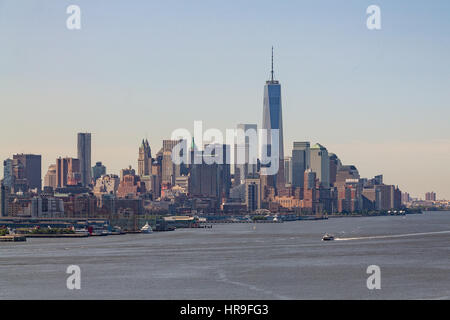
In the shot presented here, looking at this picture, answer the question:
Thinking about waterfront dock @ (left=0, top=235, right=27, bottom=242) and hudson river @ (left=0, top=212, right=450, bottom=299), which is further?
waterfront dock @ (left=0, top=235, right=27, bottom=242)

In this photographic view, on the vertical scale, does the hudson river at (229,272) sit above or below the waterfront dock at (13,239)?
above

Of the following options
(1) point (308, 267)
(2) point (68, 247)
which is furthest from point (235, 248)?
(1) point (308, 267)

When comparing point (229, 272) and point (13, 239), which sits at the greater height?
point (229, 272)

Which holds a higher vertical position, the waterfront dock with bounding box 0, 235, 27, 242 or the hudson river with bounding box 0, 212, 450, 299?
the hudson river with bounding box 0, 212, 450, 299

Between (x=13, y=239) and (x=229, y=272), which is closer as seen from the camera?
(x=229, y=272)

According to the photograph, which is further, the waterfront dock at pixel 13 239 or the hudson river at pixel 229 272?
the waterfront dock at pixel 13 239

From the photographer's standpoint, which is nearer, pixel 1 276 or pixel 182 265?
pixel 1 276

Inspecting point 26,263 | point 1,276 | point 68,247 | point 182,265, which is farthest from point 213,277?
point 68,247
